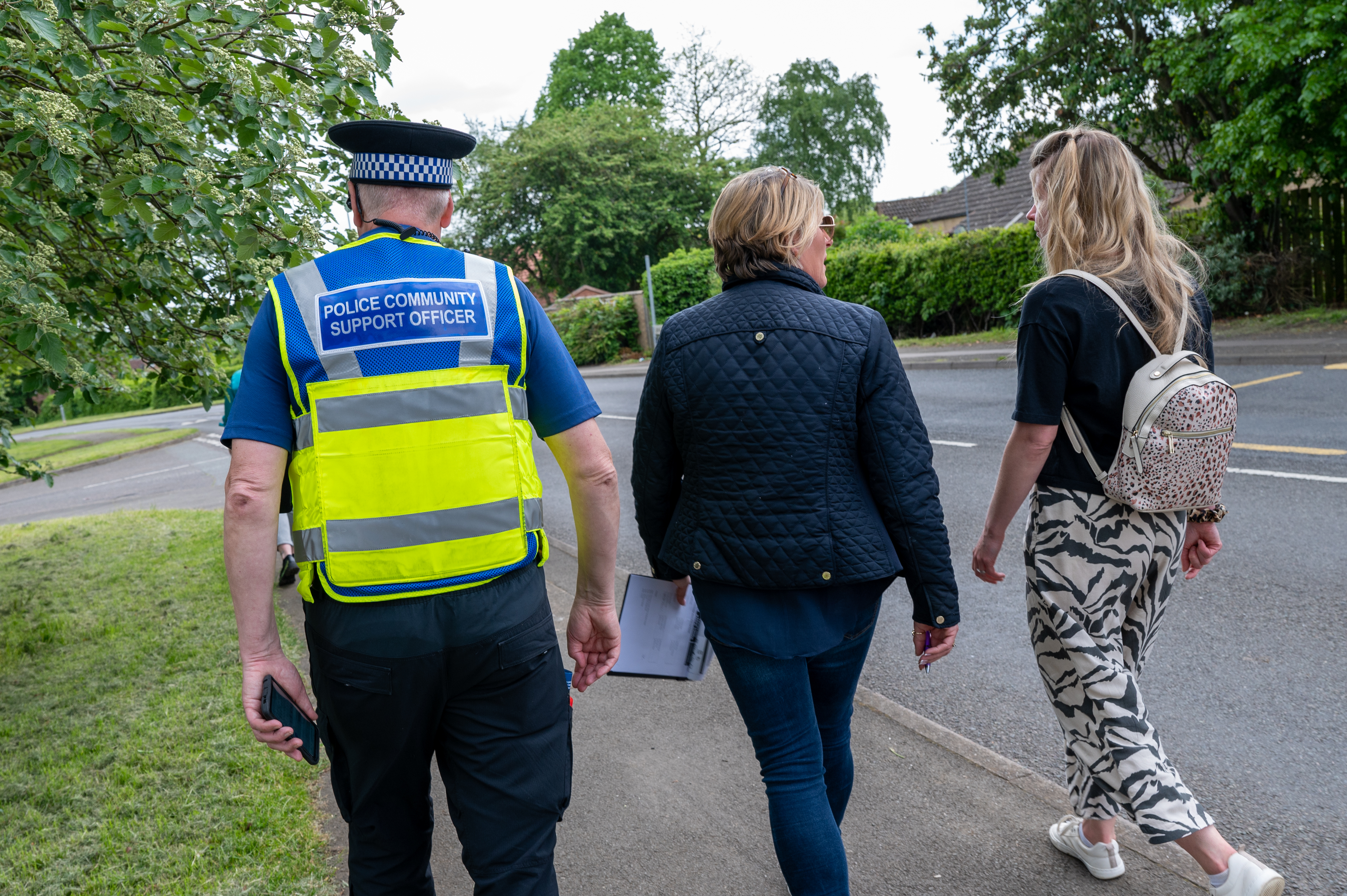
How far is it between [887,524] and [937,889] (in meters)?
1.13

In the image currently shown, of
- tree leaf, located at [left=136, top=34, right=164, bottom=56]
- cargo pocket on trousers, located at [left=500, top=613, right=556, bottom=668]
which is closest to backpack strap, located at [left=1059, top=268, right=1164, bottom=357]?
cargo pocket on trousers, located at [left=500, top=613, right=556, bottom=668]

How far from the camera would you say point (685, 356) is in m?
2.30

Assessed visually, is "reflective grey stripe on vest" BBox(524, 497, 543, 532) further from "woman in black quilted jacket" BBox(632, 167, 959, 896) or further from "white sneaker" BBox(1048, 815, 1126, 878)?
"white sneaker" BBox(1048, 815, 1126, 878)

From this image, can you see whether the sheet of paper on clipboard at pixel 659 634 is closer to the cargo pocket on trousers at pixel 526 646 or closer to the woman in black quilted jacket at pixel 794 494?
the woman in black quilted jacket at pixel 794 494

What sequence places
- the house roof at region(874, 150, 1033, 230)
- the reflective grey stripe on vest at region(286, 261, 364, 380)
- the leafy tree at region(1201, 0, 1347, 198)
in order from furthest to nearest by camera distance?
1. the house roof at region(874, 150, 1033, 230)
2. the leafy tree at region(1201, 0, 1347, 198)
3. the reflective grey stripe on vest at region(286, 261, 364, 380)

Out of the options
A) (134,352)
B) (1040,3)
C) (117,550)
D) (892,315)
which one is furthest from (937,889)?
(892,315)

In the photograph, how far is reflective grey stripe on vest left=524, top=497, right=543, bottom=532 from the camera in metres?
2.04

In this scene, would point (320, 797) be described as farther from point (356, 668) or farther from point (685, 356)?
point (685, 356)

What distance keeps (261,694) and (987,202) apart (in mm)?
39395

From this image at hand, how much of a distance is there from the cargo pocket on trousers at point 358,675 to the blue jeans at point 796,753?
80 centimetres

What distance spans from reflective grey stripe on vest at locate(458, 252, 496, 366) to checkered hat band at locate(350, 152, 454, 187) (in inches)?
7.3

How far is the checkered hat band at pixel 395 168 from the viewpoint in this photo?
1986mm

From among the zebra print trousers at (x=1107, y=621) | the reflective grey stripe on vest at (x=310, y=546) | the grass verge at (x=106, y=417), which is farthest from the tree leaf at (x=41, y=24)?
the grass verge at (x=106, y=417)

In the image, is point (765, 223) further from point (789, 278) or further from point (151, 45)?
point (151, 45)
